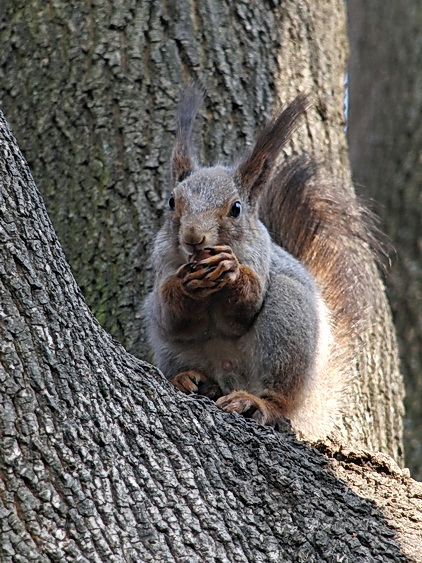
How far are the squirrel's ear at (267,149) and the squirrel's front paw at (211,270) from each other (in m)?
0.38

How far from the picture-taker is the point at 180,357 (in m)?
2.77

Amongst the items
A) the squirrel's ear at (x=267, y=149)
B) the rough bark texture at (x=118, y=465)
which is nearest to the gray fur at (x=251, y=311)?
the squirrel's ear at (x=267, y=149)

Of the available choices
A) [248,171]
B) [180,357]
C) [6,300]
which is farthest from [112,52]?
[6,300]

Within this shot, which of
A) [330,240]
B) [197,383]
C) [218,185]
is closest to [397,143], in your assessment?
[330,240]

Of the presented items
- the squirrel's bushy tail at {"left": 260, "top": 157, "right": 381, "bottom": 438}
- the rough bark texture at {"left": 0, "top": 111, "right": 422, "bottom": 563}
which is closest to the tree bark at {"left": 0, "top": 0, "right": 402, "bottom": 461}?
the squirrel's bushy tail at {"left": 260, "top": 157, "right": 381, "bottom": 438}

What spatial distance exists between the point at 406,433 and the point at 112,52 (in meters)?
2.17

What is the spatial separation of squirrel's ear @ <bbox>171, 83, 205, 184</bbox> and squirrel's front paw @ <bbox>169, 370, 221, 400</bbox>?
2.18 ft

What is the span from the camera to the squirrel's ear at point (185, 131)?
2805 mm

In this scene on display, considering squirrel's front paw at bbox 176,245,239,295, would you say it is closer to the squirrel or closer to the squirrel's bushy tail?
the squirrel

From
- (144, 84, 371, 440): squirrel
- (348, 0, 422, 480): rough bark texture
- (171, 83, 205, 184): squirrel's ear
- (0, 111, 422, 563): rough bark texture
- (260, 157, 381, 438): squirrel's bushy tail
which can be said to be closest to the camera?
(0, 111, 422, 563): rough bark texture

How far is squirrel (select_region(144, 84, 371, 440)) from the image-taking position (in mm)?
2539

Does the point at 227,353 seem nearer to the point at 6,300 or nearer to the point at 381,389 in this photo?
the point at 381,389

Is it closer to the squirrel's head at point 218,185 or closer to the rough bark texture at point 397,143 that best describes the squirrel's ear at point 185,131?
the squirrel's head at point 218,185

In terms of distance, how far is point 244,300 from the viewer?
8.41 ft
